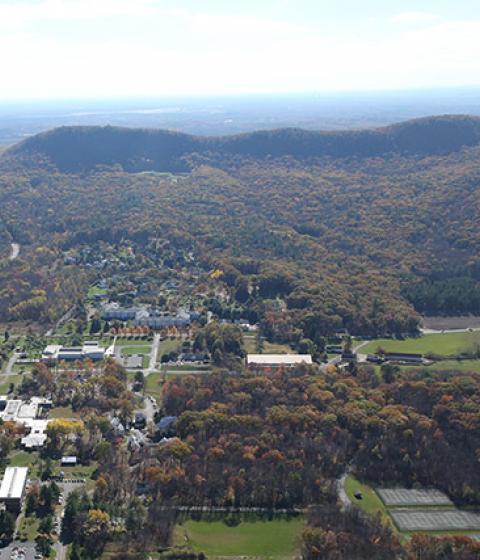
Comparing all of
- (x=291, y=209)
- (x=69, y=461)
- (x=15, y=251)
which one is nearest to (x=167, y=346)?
(x=69, y=461)

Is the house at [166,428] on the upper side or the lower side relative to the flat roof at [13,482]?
lower

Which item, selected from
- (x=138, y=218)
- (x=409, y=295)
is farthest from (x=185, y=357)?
(x=138, y=218)

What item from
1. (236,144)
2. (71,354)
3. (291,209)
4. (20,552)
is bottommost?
(291,209)

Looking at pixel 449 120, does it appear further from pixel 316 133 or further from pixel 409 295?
pixel 409 295

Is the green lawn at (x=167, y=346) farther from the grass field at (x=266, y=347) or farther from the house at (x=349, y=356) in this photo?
the house at (x=349, y=356)

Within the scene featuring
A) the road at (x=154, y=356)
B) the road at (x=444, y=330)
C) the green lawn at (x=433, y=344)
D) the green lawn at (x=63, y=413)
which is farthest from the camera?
the road at (x=444, y=330)

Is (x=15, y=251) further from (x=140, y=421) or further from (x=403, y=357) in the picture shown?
(x=403, y=357)

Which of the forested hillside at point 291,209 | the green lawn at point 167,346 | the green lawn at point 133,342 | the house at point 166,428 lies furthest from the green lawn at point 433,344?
the house at point 166,428
